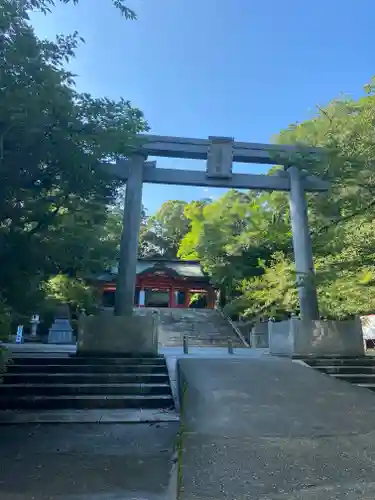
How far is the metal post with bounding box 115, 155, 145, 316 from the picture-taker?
33.2 ft

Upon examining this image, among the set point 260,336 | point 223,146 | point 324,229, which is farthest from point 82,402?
point 260,336

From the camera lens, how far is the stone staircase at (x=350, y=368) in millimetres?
8688

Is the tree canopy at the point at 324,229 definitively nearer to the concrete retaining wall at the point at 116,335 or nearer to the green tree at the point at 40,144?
the concrete retaining wall at the point at 116,335

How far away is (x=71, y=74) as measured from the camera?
19.4 ft

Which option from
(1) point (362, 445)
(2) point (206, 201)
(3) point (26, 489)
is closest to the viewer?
(3) point (26, 489)

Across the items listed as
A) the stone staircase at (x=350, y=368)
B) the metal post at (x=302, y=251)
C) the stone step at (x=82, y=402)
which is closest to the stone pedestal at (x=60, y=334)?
the metal post at (x=302, y=251)

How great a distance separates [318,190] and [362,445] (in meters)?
8.92

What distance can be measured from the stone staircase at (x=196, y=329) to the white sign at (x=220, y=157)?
937cm

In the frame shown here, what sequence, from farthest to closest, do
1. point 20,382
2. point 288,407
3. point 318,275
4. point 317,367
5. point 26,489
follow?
point 318,275 → point 317,367 → point 20,382 → point 288,407 → point 26,489

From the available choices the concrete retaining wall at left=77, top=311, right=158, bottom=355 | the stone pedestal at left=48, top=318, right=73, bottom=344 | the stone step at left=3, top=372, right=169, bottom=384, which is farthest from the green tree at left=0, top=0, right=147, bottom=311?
the stone pedestal at left=48, top=318, right=73, bottom=344

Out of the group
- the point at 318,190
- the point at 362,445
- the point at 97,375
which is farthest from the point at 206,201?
the point at 362,445

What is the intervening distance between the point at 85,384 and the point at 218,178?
6.71 meters

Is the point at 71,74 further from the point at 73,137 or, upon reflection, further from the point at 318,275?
the point at 318,275

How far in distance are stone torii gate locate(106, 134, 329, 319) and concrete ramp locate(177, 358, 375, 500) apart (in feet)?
10.3
